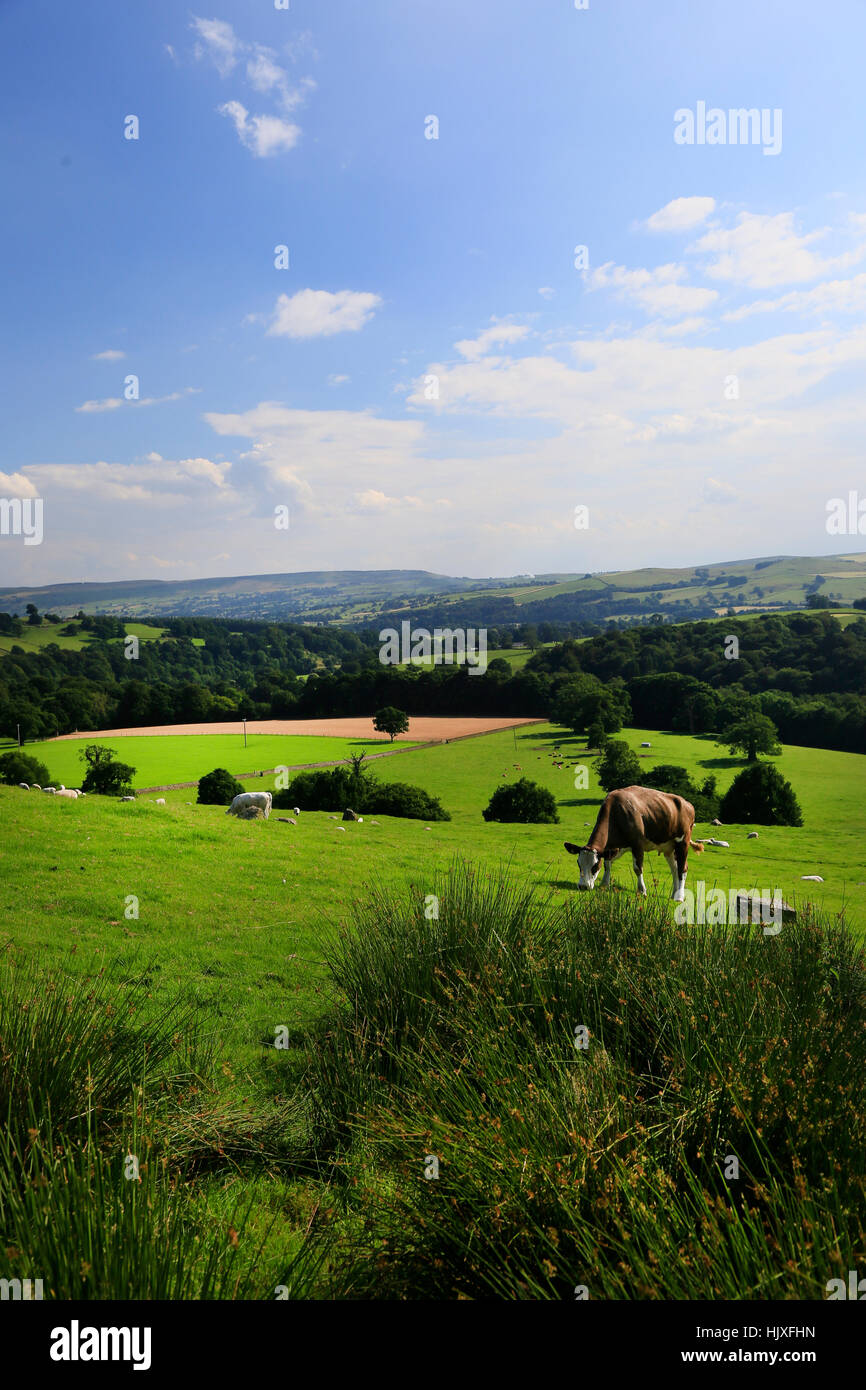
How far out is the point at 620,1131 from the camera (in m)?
3.39

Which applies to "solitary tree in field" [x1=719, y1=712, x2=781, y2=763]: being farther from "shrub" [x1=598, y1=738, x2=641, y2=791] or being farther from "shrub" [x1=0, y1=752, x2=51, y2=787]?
"shrub" [x1=0, y1=752, x2=51, y2=787]

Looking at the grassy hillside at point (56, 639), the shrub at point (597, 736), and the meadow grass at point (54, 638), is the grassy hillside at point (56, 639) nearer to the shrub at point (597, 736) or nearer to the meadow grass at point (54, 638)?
the meadow grass at point (54, 638)

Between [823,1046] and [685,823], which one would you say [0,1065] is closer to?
[823,1046]

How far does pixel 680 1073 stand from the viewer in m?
4.00

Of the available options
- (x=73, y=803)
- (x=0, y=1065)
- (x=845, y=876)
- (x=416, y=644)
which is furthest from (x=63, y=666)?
(x=0, y=1065)

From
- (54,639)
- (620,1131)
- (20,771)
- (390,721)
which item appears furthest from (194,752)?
(620,1131)

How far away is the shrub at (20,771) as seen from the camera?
53.6m

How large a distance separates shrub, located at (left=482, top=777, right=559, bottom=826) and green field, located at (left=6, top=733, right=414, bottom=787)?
1008 inches

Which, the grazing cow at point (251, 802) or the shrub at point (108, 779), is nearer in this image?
the grazing cow at point (251, 802)

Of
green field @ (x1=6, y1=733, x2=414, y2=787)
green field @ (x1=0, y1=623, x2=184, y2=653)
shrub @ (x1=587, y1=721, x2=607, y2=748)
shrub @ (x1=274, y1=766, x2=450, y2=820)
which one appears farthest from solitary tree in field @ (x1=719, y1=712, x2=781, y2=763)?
green field @ (x1=0, y1=623, x2=184, y2=653)

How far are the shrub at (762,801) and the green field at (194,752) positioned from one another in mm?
36704

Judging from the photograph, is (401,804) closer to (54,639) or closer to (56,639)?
(56,639)

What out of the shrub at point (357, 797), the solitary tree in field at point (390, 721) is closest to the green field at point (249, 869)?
the shrub at point (357, 797)
